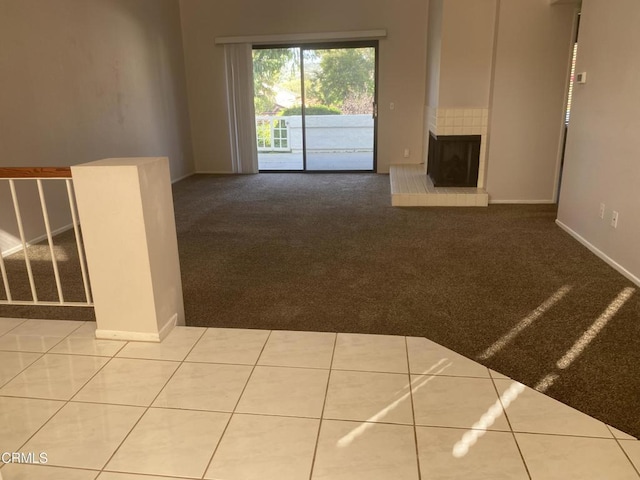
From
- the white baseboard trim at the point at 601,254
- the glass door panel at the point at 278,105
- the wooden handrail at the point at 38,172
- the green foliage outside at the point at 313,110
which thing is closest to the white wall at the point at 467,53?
the white baseboard trim at the point at 601,254

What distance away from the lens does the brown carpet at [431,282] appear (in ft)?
8.21

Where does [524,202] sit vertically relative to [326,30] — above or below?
below

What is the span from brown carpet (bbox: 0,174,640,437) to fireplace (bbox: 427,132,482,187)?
61cm

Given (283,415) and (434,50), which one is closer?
(283,415)

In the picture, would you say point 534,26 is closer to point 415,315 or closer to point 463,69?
point 463,69

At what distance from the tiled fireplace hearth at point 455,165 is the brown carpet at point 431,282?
0.22 metres

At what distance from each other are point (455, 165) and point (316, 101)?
306 centimetres

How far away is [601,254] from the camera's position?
3.92 metres

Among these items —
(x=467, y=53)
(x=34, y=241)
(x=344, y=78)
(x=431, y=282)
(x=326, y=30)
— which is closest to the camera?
(x=431, y=282)

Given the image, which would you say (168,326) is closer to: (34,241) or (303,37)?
(34,241)

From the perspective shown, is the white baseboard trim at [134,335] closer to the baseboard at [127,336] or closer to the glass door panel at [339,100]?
the baseboard at [127,336]

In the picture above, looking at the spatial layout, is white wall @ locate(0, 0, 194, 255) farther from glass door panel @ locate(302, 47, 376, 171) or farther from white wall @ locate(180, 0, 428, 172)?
glass door panel @ locate(302, 47, 376, 171)

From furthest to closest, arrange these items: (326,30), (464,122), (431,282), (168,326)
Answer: (326,30), (464,122), (431,282), (168,326)

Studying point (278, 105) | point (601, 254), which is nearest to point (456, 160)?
point (601, 254)
